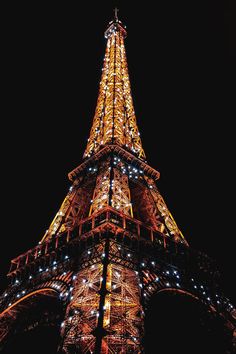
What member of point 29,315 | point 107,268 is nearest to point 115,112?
point 29,315

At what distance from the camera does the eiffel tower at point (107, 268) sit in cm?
1265

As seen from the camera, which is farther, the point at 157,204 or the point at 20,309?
the point at 157,204

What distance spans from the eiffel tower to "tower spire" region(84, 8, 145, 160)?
785mm

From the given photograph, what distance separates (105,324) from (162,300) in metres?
7.37

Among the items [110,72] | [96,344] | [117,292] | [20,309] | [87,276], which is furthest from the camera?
[110,72]

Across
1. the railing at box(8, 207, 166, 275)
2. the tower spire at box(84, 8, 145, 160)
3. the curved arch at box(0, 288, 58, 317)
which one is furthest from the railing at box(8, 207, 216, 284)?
the tower spire at box(84, 8, 145, 160)

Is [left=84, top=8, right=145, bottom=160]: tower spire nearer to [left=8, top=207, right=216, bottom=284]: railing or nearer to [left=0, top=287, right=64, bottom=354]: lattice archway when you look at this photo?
[left=8, top=207, right=216, bottom=284]: railing

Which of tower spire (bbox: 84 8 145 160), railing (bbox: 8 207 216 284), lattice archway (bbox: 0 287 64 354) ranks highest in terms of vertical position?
tower spire (bbox: 84 8 145 160)

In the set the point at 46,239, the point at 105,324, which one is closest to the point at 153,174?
the point at 46,239

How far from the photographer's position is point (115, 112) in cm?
2970

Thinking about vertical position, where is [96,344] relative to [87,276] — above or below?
below

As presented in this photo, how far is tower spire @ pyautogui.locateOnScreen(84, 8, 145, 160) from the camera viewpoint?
91.5 feet

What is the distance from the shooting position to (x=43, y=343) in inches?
883

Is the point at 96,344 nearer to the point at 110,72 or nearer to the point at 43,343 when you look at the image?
the point at 43,343
